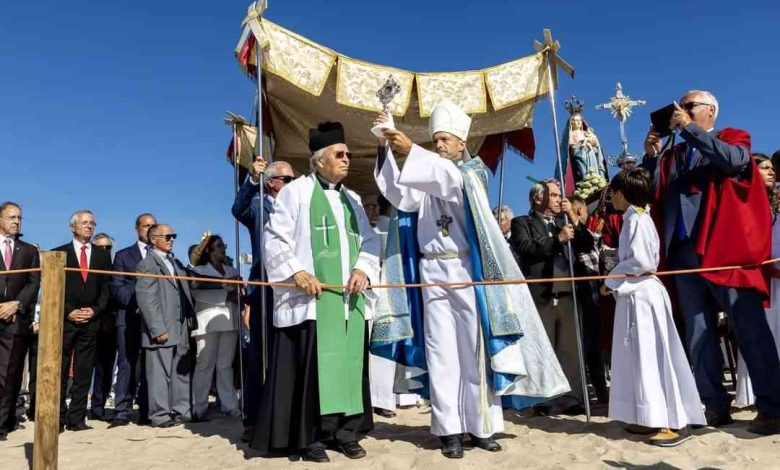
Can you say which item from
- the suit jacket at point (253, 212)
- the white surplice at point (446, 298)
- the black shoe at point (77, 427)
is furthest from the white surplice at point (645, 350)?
the black shoe at point (77, 427)

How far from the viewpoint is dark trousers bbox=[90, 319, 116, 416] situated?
21.4 feet

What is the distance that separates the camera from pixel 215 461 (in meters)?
3.93

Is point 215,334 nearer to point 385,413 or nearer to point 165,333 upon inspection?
point 165,333

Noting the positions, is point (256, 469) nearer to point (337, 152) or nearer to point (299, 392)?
point (299, 392)

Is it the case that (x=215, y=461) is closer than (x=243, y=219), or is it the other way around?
Result: (x=215, y=461)

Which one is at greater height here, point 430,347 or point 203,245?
point 203,245

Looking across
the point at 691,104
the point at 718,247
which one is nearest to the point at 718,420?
the point at 718,247

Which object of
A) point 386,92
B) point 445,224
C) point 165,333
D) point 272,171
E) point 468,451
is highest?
point 386,92

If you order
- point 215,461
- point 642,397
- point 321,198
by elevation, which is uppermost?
point 321,198

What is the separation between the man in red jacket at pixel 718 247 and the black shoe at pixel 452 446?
1681 millimetres

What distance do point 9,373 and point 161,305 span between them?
4.42ft

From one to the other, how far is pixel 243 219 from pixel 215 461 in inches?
80.7

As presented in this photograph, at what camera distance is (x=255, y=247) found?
16.9 feet

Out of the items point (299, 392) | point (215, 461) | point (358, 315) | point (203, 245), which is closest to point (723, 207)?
point (358, 315)
